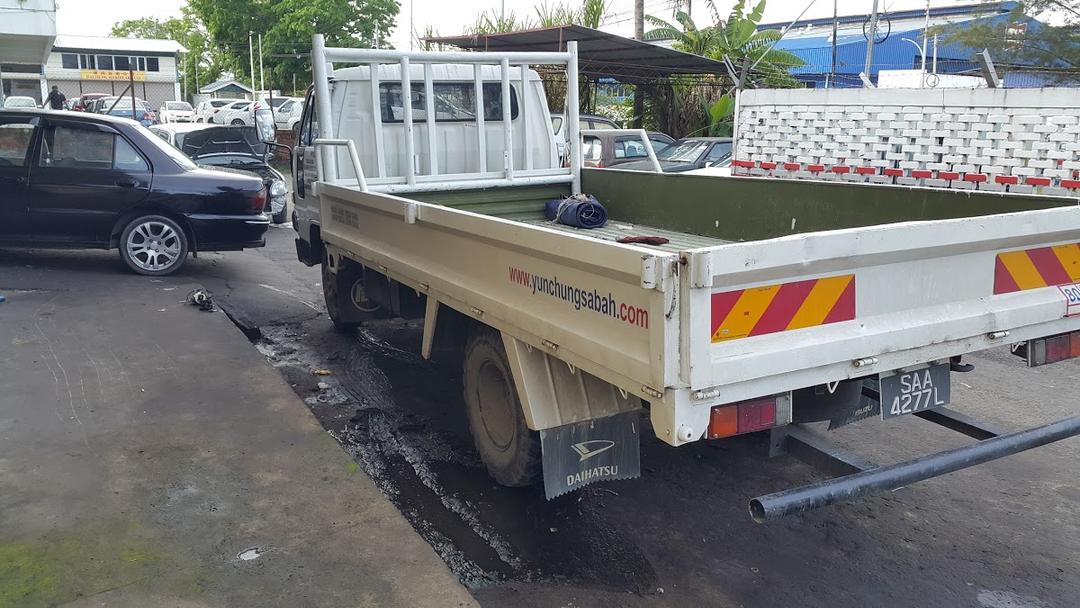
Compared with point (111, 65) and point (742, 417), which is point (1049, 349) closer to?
point (742, 417)

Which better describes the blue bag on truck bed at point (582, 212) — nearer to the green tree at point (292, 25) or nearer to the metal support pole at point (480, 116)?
the metal support pole at point (480, 116)

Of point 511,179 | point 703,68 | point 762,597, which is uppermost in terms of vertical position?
point 703,68

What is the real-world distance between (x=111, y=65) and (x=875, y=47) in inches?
1891

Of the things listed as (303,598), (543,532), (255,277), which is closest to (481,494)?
(543,532)

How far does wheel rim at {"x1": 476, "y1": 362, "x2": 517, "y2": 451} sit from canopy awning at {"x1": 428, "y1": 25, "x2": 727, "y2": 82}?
14453mm

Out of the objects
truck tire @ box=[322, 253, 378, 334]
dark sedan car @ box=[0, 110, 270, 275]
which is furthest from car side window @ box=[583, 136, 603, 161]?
truck tire @ box=[322, 253, 378, 334]

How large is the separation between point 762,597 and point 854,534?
0.82 m

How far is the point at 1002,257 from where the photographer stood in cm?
371

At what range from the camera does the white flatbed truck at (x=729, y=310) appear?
9.95ft

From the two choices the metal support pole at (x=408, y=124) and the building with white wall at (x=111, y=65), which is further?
the building with white wall at (x=111, y=65)

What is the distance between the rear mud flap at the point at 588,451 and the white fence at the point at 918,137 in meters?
6.26

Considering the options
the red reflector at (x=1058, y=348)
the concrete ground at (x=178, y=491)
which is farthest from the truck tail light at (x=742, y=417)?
the red reflector at (x=1058, y=348)

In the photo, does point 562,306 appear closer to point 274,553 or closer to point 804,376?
point 804,376

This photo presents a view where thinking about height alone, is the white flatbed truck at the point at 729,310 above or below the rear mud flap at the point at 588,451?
above
